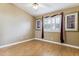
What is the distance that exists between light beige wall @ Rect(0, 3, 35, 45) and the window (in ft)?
2.82

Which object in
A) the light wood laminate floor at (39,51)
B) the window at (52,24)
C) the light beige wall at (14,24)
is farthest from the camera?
the window at (52,24)

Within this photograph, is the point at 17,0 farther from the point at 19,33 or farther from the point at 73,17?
the point at 19,33

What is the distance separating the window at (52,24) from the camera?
4523mm

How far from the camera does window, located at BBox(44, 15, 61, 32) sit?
4.52 meters

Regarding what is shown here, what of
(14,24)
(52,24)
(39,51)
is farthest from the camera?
(52,24)

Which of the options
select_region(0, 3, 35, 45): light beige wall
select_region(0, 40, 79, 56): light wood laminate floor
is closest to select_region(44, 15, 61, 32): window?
select_region(0, 3, 35, 45): light beige wall

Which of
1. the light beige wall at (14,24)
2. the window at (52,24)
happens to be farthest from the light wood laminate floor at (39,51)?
the window at (52,24)

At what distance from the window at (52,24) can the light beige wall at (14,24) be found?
0.86 m

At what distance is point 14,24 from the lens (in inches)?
173

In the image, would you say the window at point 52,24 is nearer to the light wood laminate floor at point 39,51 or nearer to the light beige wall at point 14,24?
the light beige wall at point 14,24

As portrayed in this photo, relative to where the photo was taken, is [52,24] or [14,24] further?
[52,24]

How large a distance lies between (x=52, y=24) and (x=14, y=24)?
192 cm

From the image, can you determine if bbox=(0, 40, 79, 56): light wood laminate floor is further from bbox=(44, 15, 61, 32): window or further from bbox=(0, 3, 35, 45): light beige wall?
bbox=(44, 15, 61, 32): window

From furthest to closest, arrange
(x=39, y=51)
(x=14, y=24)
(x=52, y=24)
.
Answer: (x=52, y=24)
(x=14, y=24)
(x=39, y=51)
